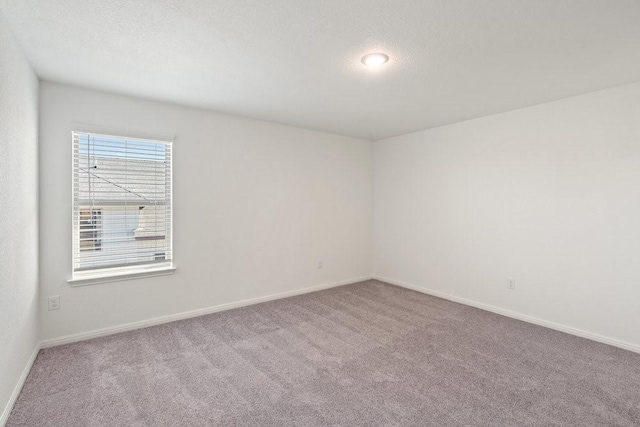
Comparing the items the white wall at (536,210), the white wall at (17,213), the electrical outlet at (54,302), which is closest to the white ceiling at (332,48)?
the white wall at (17,213)

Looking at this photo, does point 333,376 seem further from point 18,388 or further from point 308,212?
point 308,212

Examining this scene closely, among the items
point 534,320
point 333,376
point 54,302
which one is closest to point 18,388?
point 54,302

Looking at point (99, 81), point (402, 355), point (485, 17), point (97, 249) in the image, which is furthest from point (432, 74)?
point (97, 249)

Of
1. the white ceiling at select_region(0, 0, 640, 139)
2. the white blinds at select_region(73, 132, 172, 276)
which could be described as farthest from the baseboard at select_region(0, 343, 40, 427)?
the white ceiling at select_region(0, 0, 640, 139)

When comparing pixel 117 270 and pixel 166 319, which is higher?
pixel 117 270

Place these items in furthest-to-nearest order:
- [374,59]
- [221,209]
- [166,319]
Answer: [221,209]
[166,319]
[374,59]

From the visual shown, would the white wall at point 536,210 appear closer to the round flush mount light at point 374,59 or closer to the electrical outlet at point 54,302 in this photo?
the round flush mount light at point 374,59

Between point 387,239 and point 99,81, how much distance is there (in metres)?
4.06

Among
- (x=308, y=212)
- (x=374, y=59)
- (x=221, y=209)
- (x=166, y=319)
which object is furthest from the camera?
(x=308, y=212)

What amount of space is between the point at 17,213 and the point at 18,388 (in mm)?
1148

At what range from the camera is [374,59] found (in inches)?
91.3

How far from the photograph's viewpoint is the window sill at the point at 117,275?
9.71ft

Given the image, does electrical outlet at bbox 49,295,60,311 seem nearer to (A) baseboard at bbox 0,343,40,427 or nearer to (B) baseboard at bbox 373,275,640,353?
(A) baseboard at bbox 0,343,40,427

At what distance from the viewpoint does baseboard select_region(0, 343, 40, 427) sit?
185 centimetres
